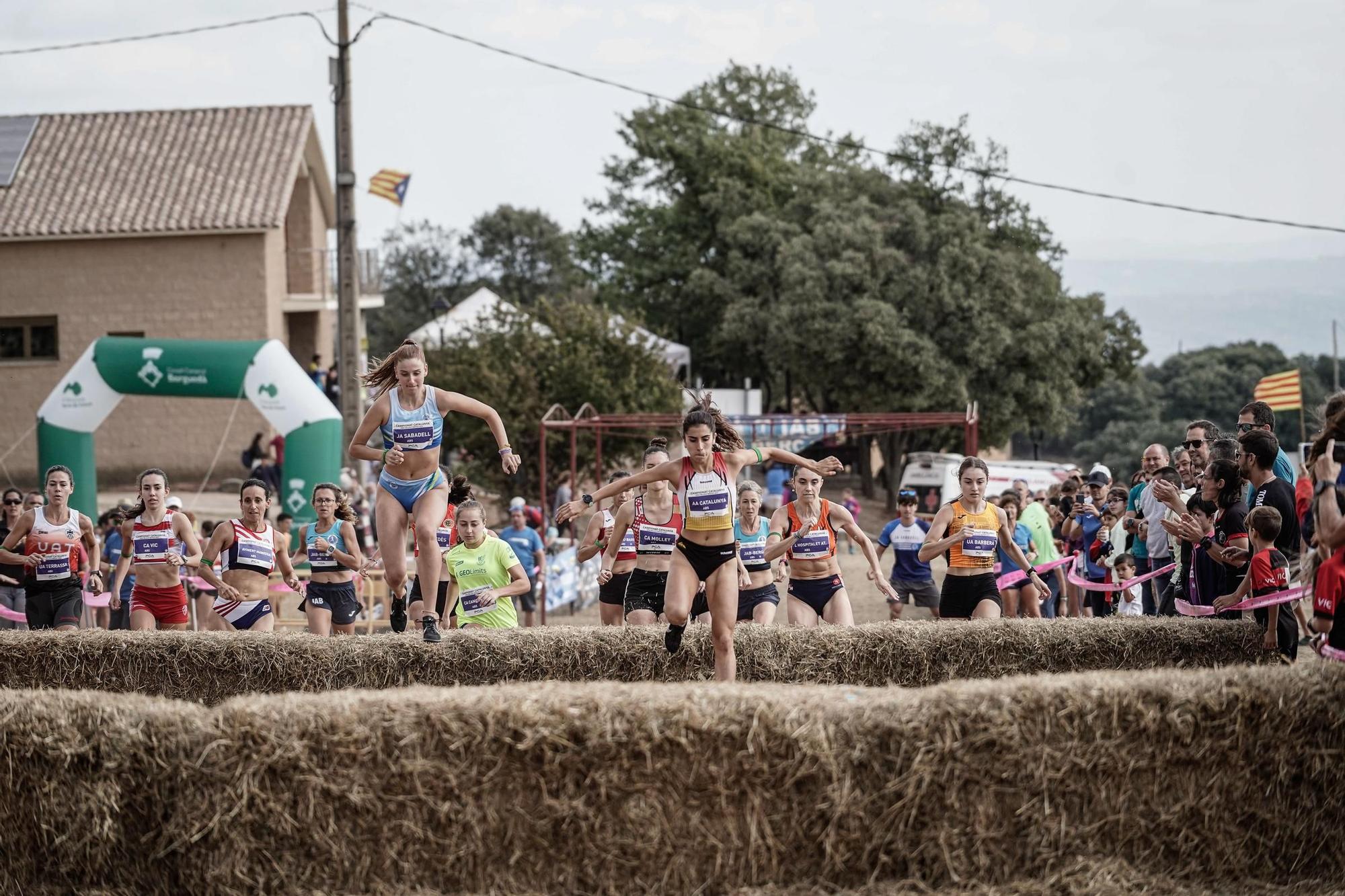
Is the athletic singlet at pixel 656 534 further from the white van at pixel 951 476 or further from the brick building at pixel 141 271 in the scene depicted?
the brick building at pixel 141 271

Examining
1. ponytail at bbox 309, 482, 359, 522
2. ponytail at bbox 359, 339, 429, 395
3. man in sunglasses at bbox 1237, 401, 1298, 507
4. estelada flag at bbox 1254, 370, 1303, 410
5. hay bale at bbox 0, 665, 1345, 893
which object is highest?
estelada flag at bbox 1254, 370, 1303, 410

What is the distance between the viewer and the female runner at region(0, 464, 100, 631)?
11617 millimetres

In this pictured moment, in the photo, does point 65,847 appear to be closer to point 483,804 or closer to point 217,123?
point 483,804

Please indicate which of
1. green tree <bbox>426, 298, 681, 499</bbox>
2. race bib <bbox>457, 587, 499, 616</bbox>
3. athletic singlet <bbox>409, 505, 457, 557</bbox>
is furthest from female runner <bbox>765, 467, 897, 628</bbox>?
green tree <bbox>426, 298, 681, 499</bbox>

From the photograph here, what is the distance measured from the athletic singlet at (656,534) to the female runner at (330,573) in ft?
7.81

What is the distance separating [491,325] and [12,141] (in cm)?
1324

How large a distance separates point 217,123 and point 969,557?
30.4m

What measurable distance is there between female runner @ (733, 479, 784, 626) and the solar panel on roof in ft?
96.8

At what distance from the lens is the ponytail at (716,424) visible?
28.9ft

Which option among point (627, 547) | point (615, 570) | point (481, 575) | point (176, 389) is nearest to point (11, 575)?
point (481, 575)

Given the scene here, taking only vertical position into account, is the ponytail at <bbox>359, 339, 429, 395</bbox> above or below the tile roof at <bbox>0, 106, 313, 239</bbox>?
below

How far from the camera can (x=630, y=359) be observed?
36.5 metres

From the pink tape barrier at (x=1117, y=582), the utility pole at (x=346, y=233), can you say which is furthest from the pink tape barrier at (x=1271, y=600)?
the utility pole at (x=346, y=233)

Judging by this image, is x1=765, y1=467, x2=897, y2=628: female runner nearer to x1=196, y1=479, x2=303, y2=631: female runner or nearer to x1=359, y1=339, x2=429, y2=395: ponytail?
x1=359, y1=339, x2=429, y2=395: ponytail
